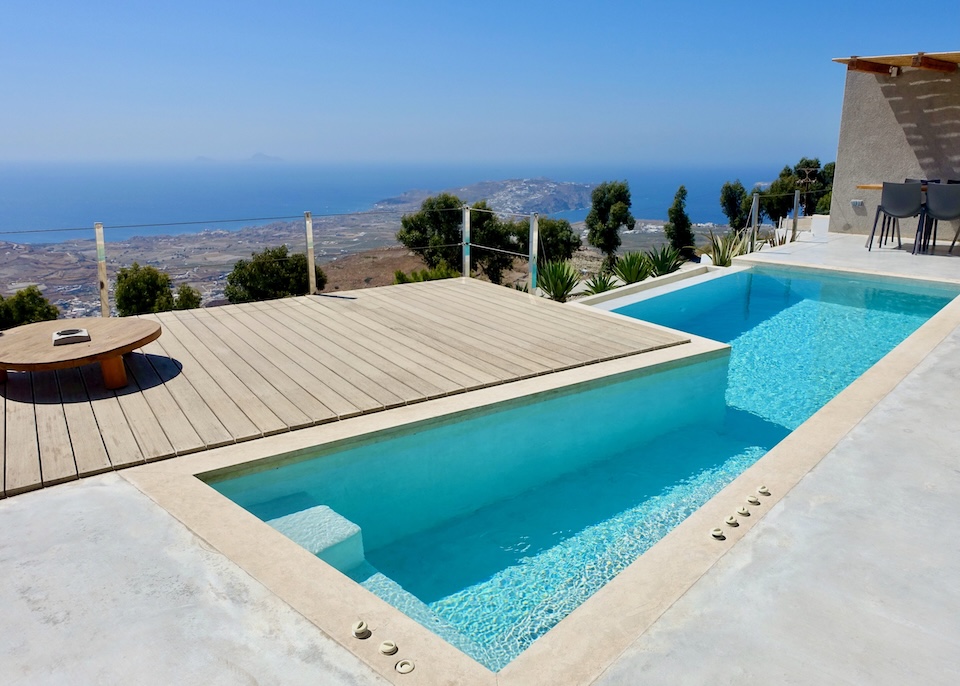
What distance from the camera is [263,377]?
3957 mm

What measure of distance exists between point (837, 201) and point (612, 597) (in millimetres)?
11418

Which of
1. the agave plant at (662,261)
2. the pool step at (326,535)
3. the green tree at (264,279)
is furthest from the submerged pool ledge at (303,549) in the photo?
the green tree at (264,279)

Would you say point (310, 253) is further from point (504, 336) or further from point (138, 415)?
point (138, 415)

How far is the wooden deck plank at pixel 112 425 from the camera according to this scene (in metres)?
2.89

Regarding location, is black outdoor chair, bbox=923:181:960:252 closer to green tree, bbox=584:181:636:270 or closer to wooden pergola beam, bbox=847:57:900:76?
wooden pergola beam, bbox=847:57:900:76

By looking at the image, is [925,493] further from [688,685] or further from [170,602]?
[170,602]

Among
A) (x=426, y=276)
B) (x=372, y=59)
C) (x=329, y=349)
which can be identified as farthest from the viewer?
(x=372, y=59)

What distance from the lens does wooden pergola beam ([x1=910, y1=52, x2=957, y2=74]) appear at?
9094 mm

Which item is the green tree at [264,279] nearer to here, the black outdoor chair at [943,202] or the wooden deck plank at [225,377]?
the wooden deck plank at [225,377]

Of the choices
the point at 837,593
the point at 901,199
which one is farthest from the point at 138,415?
the point at 901,199

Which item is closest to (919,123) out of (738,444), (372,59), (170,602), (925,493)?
(738,444)

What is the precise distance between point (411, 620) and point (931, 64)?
36.0 feet

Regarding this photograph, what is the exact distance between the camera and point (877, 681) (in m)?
1.62

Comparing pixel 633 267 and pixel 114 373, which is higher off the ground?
pixel 633 267
